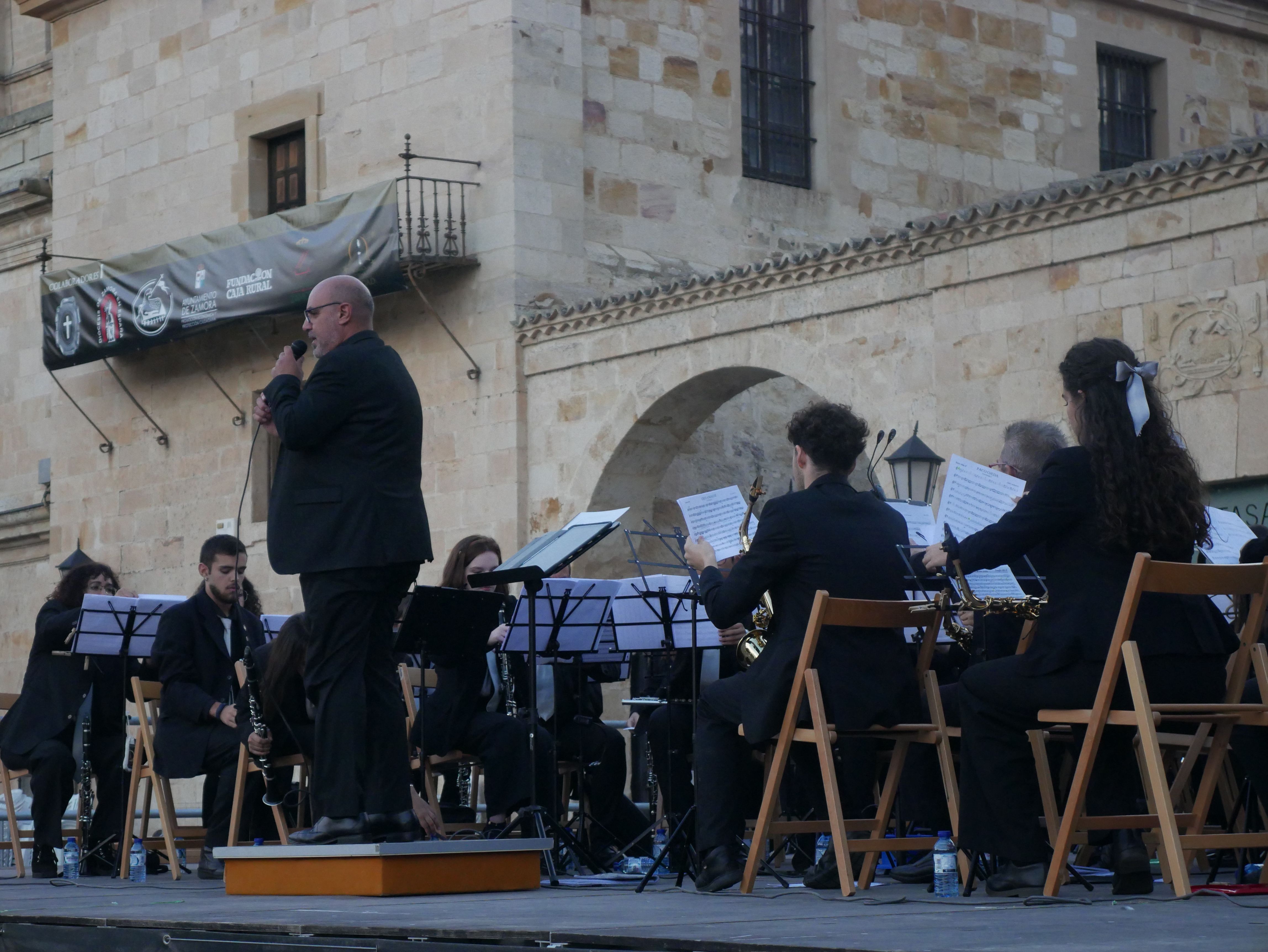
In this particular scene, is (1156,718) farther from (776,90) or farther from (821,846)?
(776,90)

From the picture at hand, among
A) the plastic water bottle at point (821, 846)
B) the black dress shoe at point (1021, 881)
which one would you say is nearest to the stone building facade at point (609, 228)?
the plastic water bottle at point (821, 846)

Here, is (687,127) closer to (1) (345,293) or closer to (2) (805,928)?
(1) (345,293)

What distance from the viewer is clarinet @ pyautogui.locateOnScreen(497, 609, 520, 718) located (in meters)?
9.05

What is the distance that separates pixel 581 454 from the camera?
16094 millimetres

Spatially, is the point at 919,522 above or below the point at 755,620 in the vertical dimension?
above

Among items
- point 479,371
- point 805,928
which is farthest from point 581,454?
point 805,928

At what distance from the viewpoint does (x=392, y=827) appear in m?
6.34

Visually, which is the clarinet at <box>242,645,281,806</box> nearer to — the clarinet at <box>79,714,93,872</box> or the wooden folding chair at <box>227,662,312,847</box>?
the wooden folding chair at <box>227,662,312,847</box>

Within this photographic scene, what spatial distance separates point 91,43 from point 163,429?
4539 millimetres

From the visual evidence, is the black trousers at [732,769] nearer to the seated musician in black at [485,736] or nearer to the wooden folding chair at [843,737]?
the wooden folding chair at [843,737]

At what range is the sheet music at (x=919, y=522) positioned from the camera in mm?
7035

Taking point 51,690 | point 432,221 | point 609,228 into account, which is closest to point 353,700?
point 51,690

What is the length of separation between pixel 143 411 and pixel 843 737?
49.6 ft

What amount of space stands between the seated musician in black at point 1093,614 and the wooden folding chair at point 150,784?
14.6 feet
